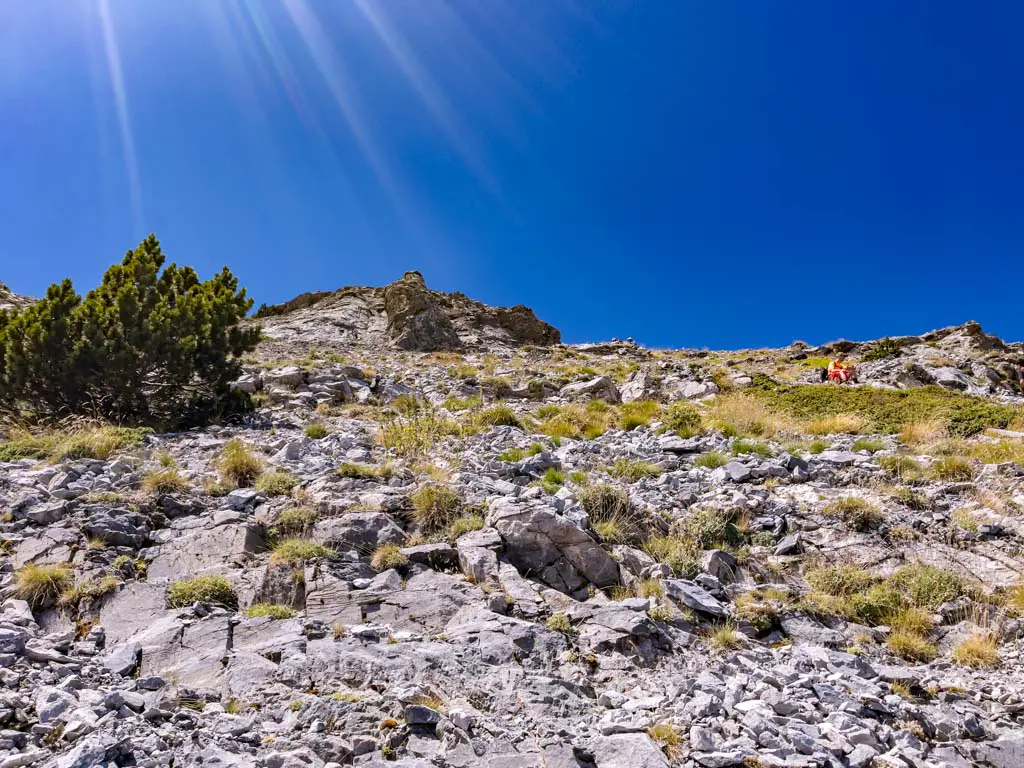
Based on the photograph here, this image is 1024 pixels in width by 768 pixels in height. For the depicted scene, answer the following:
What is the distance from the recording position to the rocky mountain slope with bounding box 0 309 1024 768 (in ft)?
12.0

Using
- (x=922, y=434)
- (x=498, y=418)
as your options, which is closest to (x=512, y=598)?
(x=498, y=418)

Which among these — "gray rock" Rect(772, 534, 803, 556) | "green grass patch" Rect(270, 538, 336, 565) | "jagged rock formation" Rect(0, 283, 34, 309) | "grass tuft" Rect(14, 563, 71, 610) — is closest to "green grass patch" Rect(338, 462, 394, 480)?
"green grass patch" Rect(270, 538, 336, 565)

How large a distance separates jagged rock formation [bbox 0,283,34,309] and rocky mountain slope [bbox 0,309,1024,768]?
26.9 m

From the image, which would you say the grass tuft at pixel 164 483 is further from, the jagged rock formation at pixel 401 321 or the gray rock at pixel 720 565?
the jagged rock formation at pixel 401 321

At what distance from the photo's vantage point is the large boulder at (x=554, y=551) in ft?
21.0

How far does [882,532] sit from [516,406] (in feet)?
38.3

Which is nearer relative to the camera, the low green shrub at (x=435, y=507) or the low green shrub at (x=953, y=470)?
the low green shrub at (x=435, y=507)

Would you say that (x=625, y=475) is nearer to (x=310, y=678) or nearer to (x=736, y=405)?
(x=310, y=678)

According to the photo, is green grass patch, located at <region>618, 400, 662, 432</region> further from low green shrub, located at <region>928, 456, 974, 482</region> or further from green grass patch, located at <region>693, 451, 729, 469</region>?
low green shrub, located at <region>928, 456, 974, 482</region>

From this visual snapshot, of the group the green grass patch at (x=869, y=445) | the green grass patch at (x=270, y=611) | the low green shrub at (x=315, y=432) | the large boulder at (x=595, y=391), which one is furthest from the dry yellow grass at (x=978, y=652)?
the large boulder at (x=595, y=391)

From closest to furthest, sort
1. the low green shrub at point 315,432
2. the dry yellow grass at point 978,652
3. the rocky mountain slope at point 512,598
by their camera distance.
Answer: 1. the rocky mountain slope at point 512,598
2. the dry yellow grass at point 978,652
3. the low green shrub at point 315,432

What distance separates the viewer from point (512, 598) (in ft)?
18.8

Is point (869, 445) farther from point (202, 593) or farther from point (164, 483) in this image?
point (164, 483)

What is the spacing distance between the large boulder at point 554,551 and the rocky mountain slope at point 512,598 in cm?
4
